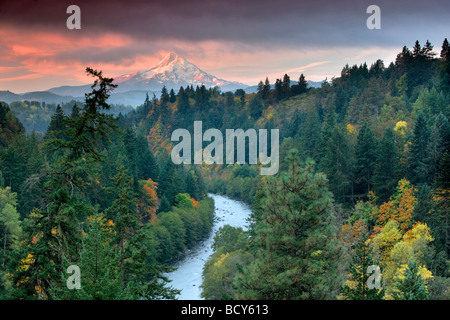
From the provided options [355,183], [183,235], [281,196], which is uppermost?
[281,196]

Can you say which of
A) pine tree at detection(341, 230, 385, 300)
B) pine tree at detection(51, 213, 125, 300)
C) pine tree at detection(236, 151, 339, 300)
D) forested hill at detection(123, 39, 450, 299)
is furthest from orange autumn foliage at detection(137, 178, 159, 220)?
pine tree at detection(51, 213, 125, 300)

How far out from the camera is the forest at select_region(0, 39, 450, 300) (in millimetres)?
16312

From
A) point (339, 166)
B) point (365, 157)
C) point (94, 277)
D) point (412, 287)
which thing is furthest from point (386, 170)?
point (94, 277)

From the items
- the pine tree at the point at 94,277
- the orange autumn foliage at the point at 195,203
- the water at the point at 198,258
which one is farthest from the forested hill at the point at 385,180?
the orange autumn foliage at the point at 195,203

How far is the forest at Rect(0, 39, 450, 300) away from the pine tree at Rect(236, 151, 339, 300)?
0.07m

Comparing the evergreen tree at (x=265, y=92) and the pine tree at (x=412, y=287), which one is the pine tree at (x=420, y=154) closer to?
the pine tree at (x=412, y=287)

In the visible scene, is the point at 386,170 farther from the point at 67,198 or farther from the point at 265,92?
the point at 265,92

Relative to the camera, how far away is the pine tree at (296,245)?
674 inches

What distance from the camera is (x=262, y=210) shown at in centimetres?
2169

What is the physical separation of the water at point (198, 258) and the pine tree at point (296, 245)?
1253cm

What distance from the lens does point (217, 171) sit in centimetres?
14775
